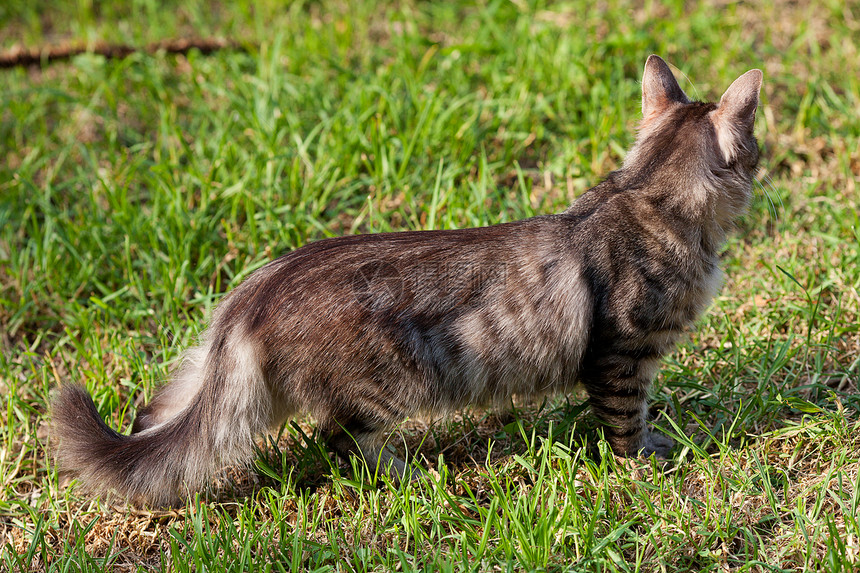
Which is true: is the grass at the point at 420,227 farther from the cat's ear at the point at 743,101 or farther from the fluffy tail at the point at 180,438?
the cat's ear at the point at 743,101

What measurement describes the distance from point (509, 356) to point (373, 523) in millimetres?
806

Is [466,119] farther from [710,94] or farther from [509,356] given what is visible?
[509,356]

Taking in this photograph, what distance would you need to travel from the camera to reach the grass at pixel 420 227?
3008 mm

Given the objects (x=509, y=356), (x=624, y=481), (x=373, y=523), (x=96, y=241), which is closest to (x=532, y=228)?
(x=509, y=356)

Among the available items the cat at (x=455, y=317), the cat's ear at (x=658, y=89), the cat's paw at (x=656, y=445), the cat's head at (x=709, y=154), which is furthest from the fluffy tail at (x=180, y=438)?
the cat's ear at (x=658, y=89)

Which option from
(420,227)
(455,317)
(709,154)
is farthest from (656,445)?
(420,227)

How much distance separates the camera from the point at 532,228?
10.5 feet

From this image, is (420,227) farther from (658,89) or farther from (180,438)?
(180,438)

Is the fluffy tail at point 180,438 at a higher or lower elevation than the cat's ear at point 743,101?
lower

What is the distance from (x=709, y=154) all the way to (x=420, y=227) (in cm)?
181

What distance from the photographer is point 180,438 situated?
3123mm

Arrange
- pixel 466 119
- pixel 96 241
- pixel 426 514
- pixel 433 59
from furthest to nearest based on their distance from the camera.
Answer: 1. pixel 433 59
2. pixel 466 119
3. pixel 96 241
4. pixel 426 514

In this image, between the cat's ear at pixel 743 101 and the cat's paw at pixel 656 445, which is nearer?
the cat's ear at pixel 743 101

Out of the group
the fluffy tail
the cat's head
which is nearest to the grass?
the fluffy tail
